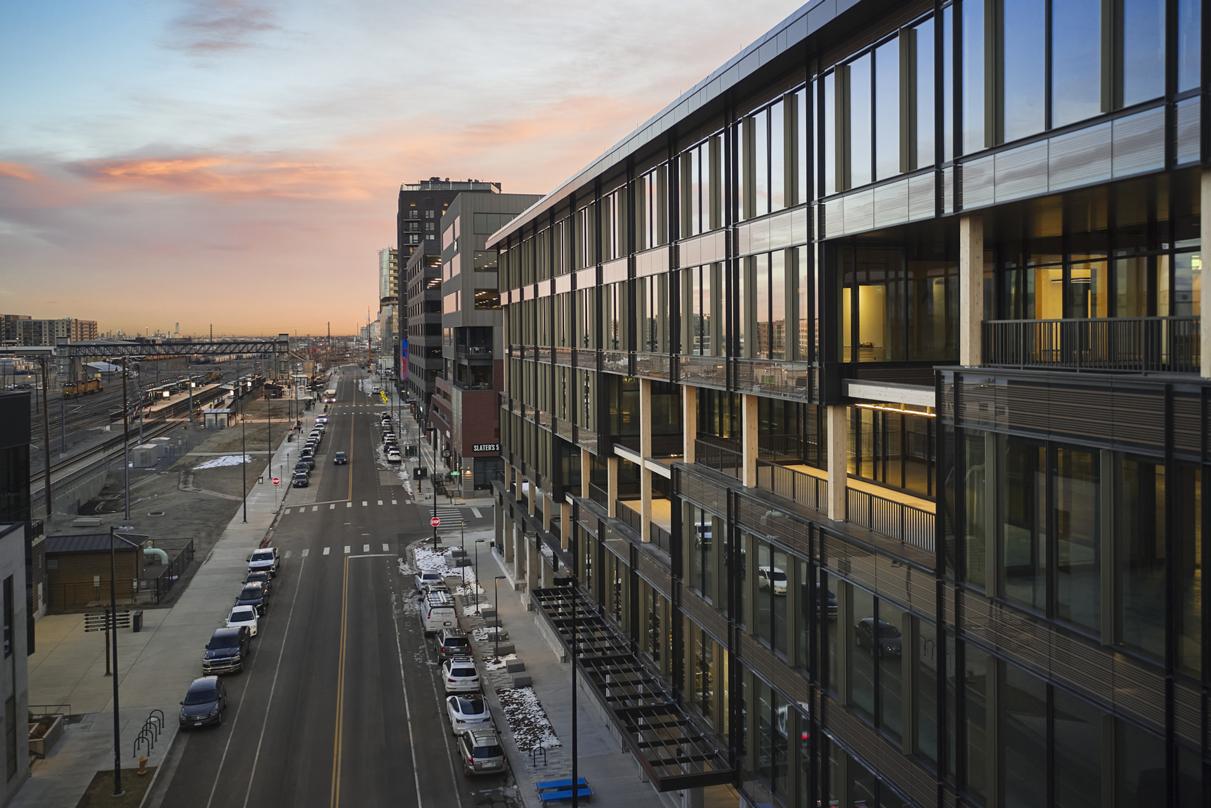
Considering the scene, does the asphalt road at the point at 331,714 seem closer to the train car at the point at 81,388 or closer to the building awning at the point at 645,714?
the building awning at the point at 645,714

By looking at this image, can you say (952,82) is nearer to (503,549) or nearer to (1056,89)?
(1056,89)

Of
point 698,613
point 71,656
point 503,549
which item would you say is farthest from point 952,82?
point 503,549

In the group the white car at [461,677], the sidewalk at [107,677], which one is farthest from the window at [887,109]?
the sidewalk at [107,677]

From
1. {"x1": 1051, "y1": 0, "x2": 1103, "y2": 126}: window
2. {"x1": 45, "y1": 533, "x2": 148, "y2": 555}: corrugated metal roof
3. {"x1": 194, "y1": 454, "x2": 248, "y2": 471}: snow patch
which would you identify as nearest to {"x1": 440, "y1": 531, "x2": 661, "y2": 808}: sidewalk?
{"x1": 45, "y1": 533, "x2": 148, "y2": 555}: corrugated metal roof

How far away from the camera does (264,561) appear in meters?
57.9

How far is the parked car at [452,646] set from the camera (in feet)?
136

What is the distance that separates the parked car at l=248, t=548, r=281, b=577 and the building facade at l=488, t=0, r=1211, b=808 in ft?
104

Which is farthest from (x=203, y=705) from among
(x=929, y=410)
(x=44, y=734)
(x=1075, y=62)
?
(x=1075, y=62)

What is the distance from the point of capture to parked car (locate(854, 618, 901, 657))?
1703 centimetres

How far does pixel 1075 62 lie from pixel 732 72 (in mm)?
10562

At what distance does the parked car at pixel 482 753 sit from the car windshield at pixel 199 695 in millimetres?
10329

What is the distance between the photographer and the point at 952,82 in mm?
15648

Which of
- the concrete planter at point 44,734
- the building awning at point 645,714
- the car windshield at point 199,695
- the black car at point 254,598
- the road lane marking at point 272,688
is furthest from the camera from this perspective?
the black car at point 254,598

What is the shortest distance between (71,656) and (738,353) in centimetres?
3529
